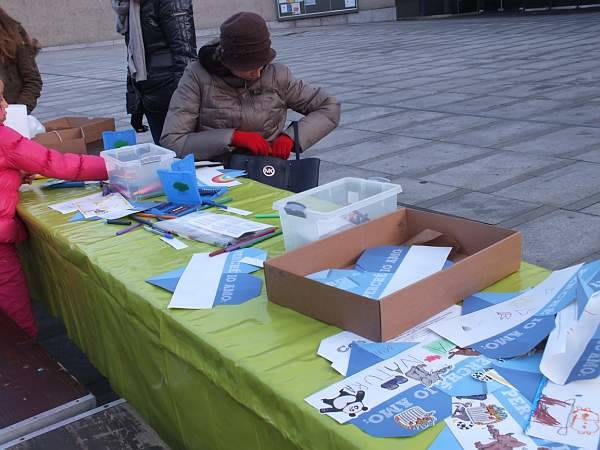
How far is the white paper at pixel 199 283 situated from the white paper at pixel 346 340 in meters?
0.40

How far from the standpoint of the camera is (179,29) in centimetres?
394

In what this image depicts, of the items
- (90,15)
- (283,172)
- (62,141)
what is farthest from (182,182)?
(90,15)

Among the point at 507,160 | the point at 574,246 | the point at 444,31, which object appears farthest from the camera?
the point at 444,31

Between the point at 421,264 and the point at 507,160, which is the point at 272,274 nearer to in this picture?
the point at 421,264

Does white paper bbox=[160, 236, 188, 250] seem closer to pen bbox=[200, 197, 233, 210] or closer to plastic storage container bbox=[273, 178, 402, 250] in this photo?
pen bbox=[200, 197, 233, 210]

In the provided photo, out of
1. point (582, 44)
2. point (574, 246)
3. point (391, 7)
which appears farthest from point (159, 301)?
point (391, 7)

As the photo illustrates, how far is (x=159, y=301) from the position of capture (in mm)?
1746

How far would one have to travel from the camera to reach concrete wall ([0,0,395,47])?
20.3m

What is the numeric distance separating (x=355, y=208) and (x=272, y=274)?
0.34 m

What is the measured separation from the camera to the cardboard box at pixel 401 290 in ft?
4.49

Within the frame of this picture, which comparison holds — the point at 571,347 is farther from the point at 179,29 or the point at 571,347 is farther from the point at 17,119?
the point at 179,29

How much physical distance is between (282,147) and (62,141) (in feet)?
3.60

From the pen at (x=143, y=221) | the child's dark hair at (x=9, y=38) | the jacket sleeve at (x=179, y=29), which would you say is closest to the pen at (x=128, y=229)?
the pen at (x=143, y=221)

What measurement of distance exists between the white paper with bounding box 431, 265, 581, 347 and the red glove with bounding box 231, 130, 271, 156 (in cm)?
173
